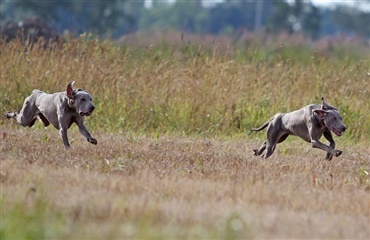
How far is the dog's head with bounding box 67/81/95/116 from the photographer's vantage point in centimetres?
1071

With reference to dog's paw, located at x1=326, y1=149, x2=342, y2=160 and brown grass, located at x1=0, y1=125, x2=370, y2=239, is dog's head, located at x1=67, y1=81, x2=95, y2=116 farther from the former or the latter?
dog's paw, located at x1=326, y1=149, x2=342, y2=160

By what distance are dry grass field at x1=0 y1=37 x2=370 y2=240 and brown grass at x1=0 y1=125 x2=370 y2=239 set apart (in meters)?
0.02

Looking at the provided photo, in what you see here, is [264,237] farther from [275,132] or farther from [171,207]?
[275,132]

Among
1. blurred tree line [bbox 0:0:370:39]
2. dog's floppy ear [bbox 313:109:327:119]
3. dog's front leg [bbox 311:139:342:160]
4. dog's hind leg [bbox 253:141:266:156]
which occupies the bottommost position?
blurred tree line [bbox 0:0:370:39]

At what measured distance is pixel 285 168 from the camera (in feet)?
34.2

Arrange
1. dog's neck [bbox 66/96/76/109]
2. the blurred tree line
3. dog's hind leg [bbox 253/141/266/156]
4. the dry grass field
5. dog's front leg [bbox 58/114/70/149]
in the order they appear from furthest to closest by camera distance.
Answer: the blurred tree line, dog's hind leg [bbox 253/141/266/156], dog's front leg [bbox 58/114/70/149], dog's neck [bbox 66/96/76/109], the dry grass field

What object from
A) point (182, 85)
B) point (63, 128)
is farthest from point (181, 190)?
point (182, 85)

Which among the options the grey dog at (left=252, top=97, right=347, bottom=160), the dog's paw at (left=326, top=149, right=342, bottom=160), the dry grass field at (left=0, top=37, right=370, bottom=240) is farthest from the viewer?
the grey dog at (left=252, top=97, right=347, bottom=160)

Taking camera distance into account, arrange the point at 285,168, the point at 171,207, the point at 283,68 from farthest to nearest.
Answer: the point at 283,68, the point at 285,168, the point at 171,207

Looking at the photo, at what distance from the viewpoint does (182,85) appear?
1527 centimetres

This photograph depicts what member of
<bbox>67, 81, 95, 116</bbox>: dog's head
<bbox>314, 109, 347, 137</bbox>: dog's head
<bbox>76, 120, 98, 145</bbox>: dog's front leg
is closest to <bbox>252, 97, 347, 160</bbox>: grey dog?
<bbox>314, 109, 347, 137</bbox>: dog's head

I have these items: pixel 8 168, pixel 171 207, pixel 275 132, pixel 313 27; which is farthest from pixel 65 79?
pixel 313 27

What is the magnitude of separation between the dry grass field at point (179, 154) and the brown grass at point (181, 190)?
0.6 inches

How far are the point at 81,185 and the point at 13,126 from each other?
19.0 ft
